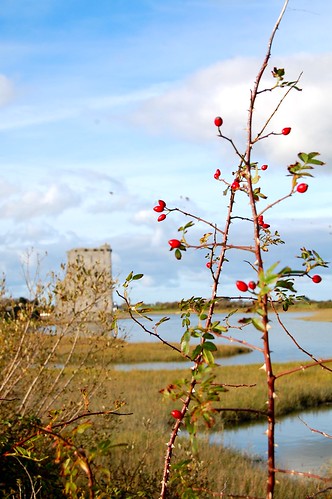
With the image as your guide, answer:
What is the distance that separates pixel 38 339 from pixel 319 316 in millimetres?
99349

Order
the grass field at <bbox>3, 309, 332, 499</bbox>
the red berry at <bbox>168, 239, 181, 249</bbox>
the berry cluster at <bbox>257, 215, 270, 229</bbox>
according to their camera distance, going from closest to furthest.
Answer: the red berry at <bbox>168, 239, 181, 249</bbox>
the berry cluster at <bbox>257, 215, 270, 229</bbox>
the grass field at <bbox>3, 309, 332, 499</bbox>

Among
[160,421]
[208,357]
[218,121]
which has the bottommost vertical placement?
[160,421]

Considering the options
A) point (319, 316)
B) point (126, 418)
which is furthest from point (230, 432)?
point (319, 316)

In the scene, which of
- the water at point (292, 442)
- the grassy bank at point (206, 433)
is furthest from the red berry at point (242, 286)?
the water at point (292, 442)

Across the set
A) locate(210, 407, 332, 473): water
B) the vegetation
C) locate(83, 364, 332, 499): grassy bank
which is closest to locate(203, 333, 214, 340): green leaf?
the vegetation

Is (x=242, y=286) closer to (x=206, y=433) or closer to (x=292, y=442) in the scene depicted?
(x=206, y=433)

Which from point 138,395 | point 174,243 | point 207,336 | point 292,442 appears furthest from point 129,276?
point 138,395

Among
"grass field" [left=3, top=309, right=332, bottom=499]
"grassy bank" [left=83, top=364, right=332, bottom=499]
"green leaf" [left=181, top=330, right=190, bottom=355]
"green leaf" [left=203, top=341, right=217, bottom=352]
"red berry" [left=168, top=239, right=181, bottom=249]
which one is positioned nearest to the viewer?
"green leaf" [left=203, top=341, right=217, bottom=352]

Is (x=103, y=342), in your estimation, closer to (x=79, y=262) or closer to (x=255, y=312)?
(x=79, y=262)

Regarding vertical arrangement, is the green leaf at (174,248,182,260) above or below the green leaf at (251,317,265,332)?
above

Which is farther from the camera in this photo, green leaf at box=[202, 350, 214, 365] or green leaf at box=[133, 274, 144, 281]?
green leaf at box=[133, 274, 144, 281]

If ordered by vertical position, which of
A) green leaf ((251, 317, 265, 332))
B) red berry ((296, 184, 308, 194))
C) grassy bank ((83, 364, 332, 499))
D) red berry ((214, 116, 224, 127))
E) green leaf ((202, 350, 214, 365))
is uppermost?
red berry ((214, 116, 224, 127))

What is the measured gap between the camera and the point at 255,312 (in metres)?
1.86

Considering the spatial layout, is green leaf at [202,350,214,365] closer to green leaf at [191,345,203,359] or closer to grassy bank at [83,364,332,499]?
green leaf at [191,345,203,359]
